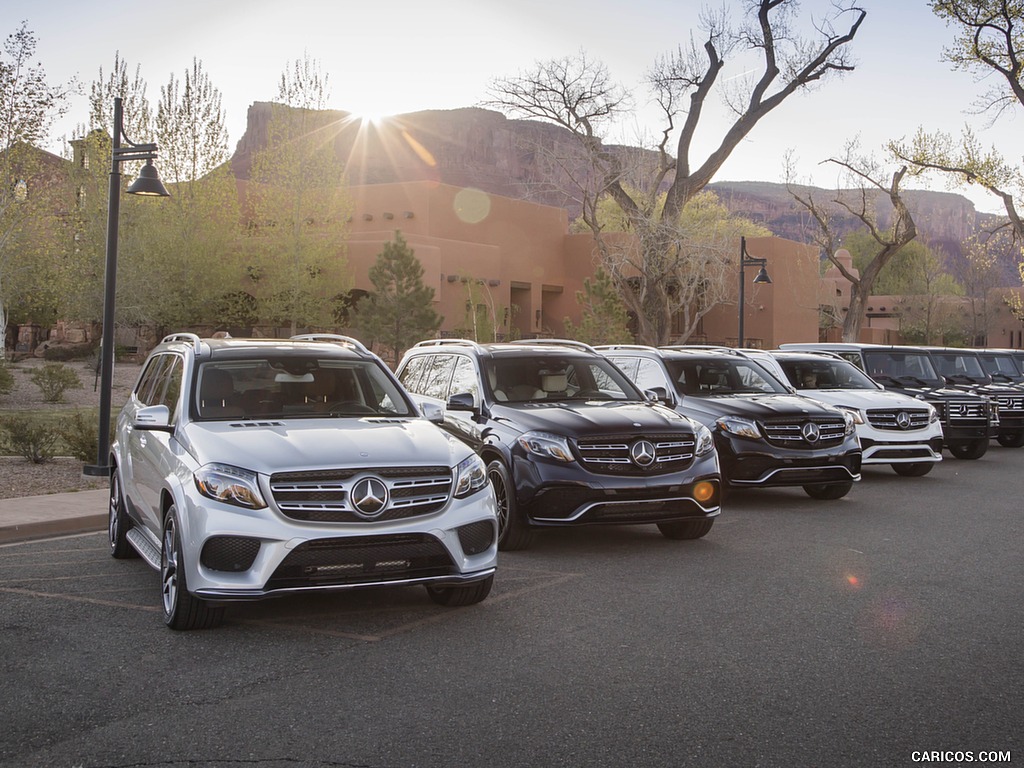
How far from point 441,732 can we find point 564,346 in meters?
6.85

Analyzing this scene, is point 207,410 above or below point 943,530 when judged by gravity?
above

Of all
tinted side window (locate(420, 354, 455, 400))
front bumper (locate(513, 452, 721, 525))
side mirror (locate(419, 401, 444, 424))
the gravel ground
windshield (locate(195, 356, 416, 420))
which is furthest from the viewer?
the gravel ground

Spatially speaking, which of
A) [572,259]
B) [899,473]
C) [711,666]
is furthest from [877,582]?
[572,259]

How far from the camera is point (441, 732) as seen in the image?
4672mm

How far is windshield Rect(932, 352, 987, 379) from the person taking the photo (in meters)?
19.9

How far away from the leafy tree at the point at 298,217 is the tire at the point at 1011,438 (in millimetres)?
25942

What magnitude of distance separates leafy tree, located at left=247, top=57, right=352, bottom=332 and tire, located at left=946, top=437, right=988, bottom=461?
26.7m

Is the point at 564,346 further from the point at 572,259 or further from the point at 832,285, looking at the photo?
the point at 832,285

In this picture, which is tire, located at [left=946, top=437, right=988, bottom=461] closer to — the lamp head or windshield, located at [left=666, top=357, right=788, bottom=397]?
windshield, located at [left=666, top=357, right=788, bottom=397]

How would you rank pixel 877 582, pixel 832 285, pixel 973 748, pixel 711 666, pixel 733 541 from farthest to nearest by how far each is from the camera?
pixel 832 285 → pixel 733 541 → pixel 877 582 → pixel 711 666 → pixel 973 748

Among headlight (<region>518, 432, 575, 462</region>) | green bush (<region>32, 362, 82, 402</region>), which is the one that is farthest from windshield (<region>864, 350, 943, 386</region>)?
green bush (<region>32, 362, 82, 402</region>)

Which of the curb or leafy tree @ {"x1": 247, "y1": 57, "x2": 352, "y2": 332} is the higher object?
leafy tree @ {"x1": 247, "y1": 57, "x2": 352, "y2": 332}

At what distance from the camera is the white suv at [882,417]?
47.4 feet

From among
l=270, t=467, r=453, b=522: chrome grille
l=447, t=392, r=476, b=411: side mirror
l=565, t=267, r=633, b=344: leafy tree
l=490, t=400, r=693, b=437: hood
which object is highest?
l=565, t=267, r=633, b=344: leafy tree
